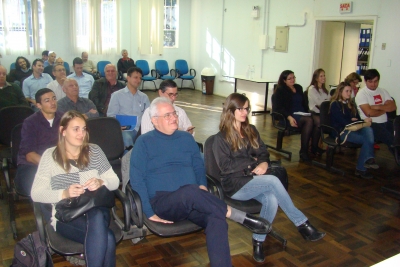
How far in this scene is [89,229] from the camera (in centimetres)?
230

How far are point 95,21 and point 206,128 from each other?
18.6 feet

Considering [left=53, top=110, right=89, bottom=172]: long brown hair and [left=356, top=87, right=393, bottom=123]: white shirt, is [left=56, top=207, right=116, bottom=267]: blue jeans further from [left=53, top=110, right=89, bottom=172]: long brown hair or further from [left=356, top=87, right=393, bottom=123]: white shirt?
[left=356, top=87, right=393, bottom=123]: white shirt

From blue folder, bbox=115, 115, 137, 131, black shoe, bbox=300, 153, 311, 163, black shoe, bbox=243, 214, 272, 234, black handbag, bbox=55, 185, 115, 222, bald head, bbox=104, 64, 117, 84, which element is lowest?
black shoe, bbox=300, 153, 311, 163

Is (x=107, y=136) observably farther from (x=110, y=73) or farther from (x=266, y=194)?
(x=110, y=73)

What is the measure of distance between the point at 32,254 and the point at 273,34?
8.34 m

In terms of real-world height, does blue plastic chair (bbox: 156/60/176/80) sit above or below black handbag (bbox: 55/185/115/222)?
above

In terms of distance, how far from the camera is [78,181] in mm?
2529

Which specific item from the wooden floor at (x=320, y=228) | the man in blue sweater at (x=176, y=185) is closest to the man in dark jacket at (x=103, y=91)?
the wooden floor at (x=320, y=228)

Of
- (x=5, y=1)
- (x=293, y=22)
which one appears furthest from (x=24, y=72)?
(x=293, y=22)

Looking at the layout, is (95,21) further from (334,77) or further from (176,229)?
(176,229)

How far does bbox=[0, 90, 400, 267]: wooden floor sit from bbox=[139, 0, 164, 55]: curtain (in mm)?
7953

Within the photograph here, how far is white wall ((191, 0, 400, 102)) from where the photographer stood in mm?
7074

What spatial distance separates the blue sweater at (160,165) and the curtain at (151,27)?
9.49 m

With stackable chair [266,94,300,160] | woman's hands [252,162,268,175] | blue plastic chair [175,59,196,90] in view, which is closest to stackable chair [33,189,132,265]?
woman's hands [252,162,268,175]
